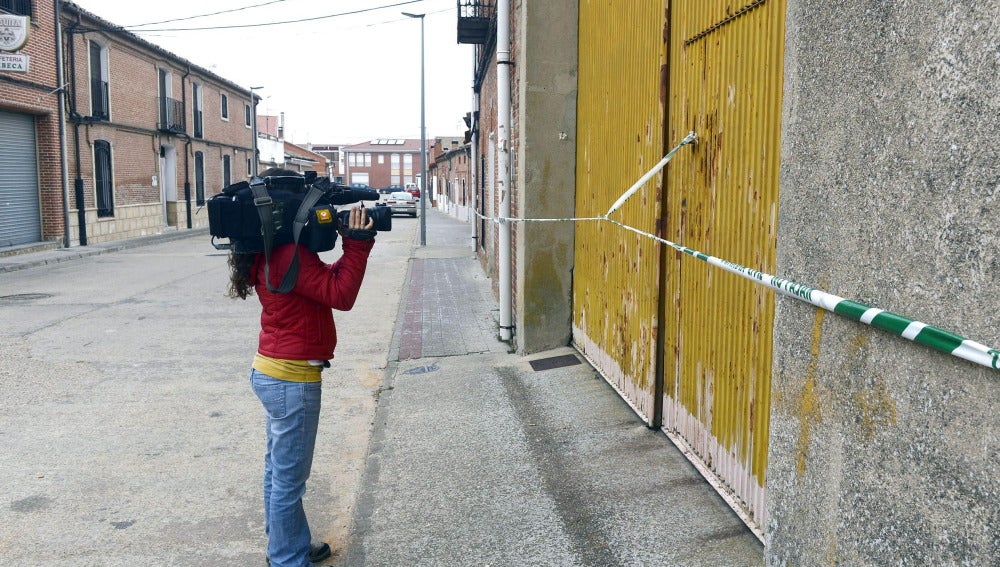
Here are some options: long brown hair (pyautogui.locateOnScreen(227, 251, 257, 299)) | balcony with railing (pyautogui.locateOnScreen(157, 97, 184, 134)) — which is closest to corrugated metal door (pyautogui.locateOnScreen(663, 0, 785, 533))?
long brown hair (pyautogui.locateOnScreen(227, 251, 257, 299))

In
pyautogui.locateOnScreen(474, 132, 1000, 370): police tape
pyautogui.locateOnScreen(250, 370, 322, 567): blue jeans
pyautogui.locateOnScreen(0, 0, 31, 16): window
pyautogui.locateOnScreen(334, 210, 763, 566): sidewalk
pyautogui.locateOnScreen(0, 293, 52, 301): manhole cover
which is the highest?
pyautogui.locateOnScreen(0, 0, 31, 16): window

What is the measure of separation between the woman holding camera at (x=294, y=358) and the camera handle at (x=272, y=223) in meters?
0.03

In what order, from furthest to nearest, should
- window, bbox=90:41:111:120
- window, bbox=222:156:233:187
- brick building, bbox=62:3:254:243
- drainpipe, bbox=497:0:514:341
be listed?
window, bbox=222:156:233:187, window, bbox=90:41:111:120, brick building, bbox=62:3:254:243, drainpipe, bbox=497:0:514:341

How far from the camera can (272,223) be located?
314 centimetres

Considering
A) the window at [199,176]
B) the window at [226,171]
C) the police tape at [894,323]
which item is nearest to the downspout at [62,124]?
the window at [199,176]

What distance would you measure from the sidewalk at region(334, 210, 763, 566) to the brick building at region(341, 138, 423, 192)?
108 meters

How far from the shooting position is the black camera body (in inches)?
124

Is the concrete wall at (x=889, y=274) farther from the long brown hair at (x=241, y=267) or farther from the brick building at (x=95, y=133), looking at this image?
the brick building at (x=95, y=133)

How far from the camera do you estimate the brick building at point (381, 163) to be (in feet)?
370

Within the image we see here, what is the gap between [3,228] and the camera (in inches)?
776

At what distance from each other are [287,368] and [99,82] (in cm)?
2598

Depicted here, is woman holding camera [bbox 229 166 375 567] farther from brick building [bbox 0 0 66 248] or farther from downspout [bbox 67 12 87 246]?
downspout [bbox 67 12 87 246]

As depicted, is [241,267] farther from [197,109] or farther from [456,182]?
[456,182]

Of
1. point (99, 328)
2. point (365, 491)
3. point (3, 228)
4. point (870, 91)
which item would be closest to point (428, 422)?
point (365, 491)
